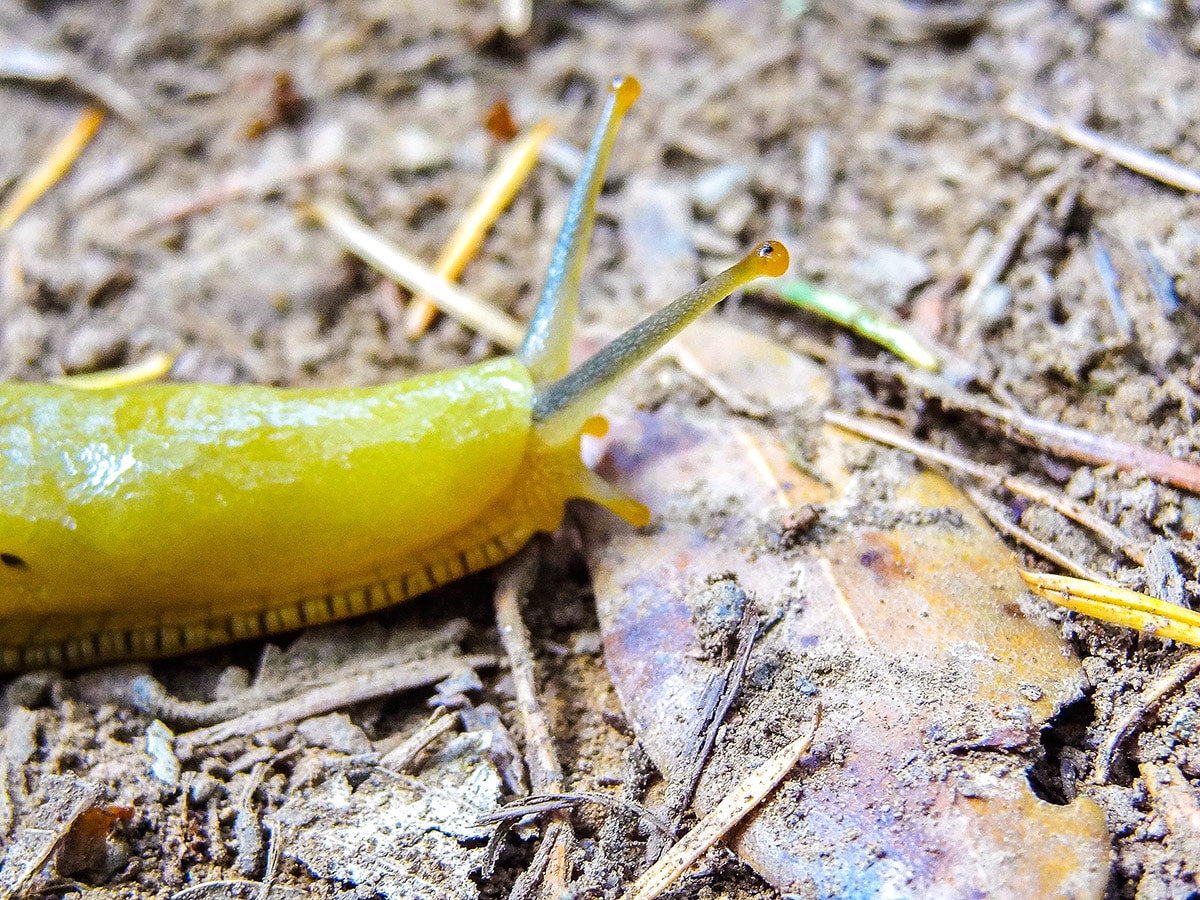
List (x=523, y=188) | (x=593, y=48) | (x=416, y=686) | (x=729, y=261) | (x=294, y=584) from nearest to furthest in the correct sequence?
1. (x=416, y=686)
2. (x=294, y=584)
3. (x=729, y=261)
4. (x=523, y=188)
5. (x=593, y=48)

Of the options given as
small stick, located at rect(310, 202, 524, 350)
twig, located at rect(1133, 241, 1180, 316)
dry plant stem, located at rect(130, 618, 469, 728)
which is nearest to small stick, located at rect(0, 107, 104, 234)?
small stick, located at rect(310, 202, 524, 350)

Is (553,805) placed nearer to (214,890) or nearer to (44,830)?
(214,890)

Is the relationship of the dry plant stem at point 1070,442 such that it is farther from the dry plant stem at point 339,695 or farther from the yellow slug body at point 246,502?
the dry plant stem at point 339,695

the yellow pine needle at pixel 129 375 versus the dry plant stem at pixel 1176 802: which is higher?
the yellow pine needle at pixel 129 375

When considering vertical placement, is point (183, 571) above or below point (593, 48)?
below

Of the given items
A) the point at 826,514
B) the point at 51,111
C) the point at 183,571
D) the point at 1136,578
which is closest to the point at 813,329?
the point at 826,514

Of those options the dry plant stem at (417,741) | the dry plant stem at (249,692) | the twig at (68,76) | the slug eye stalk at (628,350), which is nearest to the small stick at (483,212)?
the slug eye stalk at (628,350)

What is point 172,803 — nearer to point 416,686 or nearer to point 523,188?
point 416,686
